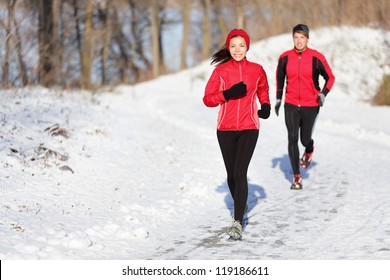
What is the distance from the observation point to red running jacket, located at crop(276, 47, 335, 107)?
8859mm

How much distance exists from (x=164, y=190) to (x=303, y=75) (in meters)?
2.48

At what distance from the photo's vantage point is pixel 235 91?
20.5 ft

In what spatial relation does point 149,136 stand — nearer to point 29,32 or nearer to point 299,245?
point 29,32

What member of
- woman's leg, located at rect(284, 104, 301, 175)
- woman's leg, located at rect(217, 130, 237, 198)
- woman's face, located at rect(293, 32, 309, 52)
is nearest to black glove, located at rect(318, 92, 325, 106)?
woman's leg, located at rect(284, 104, 301, 175)

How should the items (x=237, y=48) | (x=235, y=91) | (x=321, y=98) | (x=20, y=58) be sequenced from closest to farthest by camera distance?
1. (x=235, y=91)
2. (x=237, y=48)
3. (x=321, y=98)
4. (x=20, y=58)

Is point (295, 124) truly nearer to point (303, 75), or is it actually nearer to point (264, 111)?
point (303, 75)

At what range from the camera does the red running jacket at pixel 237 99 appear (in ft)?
21.1

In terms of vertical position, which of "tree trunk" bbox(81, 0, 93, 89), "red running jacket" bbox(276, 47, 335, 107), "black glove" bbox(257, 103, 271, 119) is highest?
"tree trunk" bbox(81, 0, 93, 89)

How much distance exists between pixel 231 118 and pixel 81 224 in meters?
1.94

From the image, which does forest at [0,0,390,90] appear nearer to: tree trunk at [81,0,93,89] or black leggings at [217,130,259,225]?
tree trunk at [81,0,93,89]

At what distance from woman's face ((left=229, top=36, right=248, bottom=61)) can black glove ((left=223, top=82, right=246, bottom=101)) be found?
0.29 meters

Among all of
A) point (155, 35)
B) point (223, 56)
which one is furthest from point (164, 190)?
point (155, 35)

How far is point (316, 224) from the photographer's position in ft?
23.0

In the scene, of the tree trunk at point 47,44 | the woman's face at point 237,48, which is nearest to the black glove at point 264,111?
the woman's face at point 237,48
